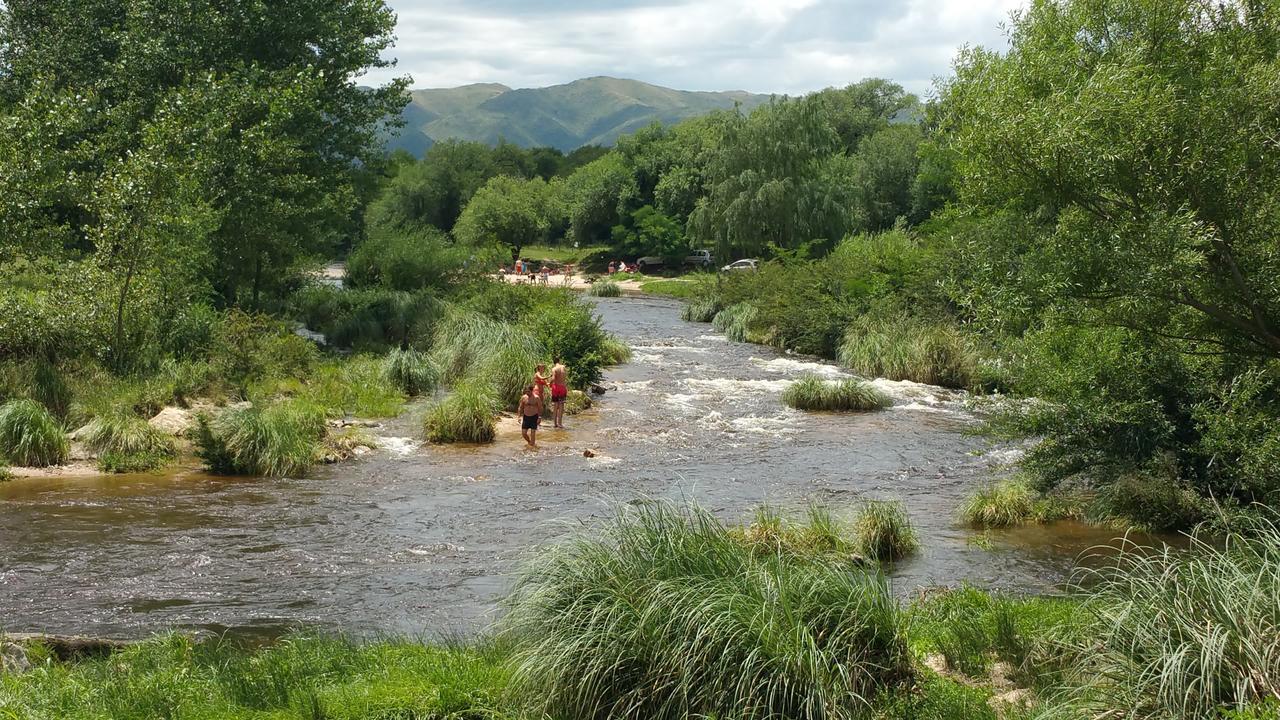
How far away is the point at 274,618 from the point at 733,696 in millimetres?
5603

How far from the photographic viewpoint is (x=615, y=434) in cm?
2092

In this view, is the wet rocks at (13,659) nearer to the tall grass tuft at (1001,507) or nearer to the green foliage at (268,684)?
the green foliage at (268,684)

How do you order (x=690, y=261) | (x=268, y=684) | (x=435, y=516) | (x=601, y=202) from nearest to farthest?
(x=268, y=684) < (x=435, y=516) < (x=690, y=261) < (x=601, y=202)

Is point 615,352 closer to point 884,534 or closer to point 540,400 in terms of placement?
point 540,400

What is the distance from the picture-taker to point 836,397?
23.8m

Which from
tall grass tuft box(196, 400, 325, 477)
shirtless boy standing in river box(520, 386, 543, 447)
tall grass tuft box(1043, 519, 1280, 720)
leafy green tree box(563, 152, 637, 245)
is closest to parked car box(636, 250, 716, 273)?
leafy green tree box(563, 152, 637, 245)

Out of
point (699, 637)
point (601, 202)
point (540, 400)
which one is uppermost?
point (601, 202)

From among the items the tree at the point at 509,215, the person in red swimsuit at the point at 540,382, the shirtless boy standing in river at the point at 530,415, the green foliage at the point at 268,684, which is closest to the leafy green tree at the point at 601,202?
the tree at the point at 509,215

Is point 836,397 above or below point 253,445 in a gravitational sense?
below

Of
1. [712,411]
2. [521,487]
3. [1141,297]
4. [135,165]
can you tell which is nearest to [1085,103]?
[1141,297]

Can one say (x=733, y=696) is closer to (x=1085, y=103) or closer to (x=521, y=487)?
(x=1085, y=103)

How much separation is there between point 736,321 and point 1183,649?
33298 millimetres

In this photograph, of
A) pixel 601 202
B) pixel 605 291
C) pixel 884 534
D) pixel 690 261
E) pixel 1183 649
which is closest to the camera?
pixel 1183 649

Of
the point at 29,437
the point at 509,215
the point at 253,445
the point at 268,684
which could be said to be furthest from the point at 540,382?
the point at 509,215
